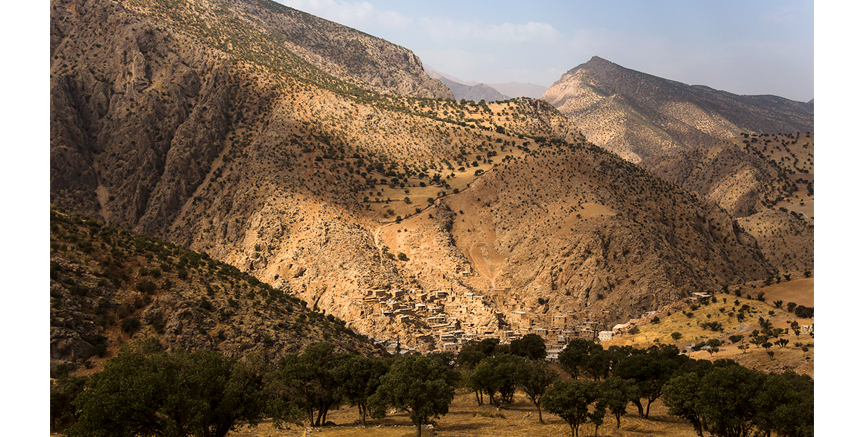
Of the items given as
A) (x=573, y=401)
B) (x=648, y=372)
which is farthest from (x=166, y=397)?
(x=648, y=372)

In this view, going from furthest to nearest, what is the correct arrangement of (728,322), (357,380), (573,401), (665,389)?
(728,322) < (357,380) < (573,401) < (665,389)

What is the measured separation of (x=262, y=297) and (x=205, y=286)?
5809 millimetres

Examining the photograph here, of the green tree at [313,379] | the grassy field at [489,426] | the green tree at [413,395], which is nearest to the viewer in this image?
the green tree at [413,395]

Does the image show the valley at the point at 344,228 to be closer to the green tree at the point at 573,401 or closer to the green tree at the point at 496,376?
the green tree at the point at 496,376

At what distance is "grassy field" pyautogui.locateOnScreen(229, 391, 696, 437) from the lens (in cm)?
4016

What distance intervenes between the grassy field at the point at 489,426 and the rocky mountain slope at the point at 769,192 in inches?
3281

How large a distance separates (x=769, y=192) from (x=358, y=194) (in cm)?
12433

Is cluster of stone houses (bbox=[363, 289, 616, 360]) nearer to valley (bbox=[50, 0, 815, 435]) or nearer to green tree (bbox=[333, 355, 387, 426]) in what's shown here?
valley (bbox=[50, 0, 815, 435])

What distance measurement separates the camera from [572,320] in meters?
82.6

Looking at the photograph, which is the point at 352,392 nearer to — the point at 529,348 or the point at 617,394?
the point at 617,394

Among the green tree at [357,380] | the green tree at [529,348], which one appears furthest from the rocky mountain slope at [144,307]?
the green tree at [529,348]

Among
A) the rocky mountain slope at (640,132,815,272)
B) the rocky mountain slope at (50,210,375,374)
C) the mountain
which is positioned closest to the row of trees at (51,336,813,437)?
the rocky mountain slope at (50,210,375,374)

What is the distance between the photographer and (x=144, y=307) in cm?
5016

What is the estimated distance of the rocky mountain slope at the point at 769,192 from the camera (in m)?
128
